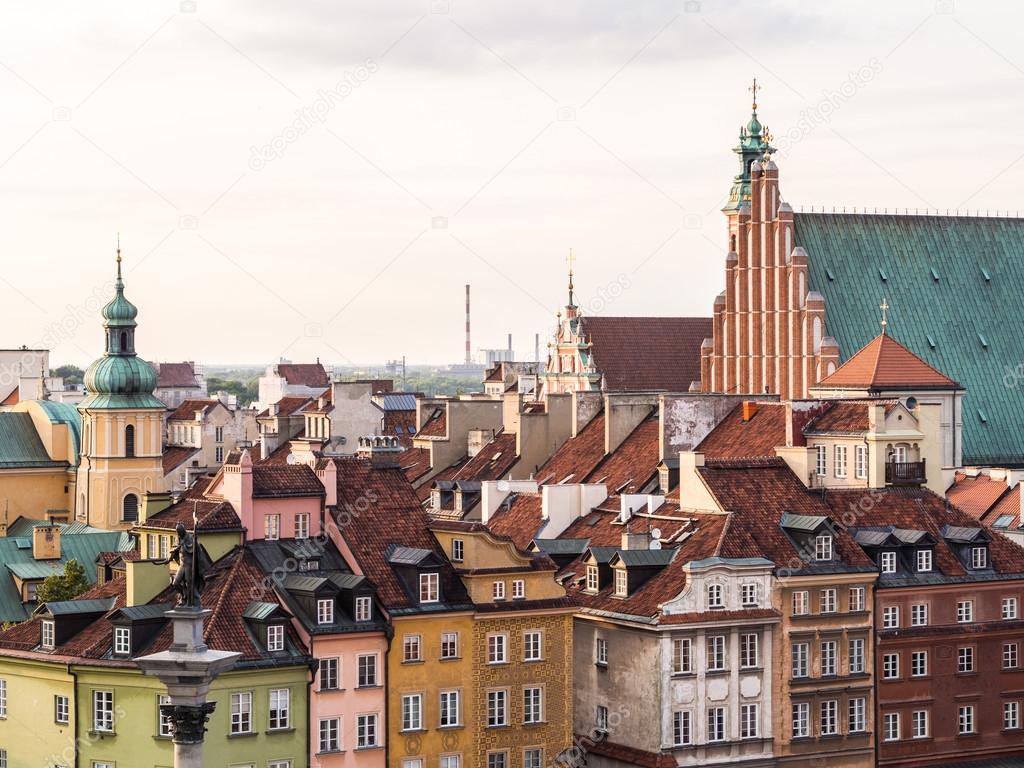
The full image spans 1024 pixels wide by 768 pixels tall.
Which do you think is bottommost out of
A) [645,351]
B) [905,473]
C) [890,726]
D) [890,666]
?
[890,726]

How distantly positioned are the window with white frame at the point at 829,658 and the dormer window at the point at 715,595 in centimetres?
443

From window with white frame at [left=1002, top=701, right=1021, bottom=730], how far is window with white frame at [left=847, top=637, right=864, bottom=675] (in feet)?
19.9

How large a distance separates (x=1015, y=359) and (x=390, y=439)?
102ft

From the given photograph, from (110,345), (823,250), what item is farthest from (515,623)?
(110,345)

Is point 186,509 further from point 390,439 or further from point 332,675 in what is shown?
point 390,439

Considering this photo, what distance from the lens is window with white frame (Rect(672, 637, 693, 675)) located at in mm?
76312

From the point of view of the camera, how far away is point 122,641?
2776 inches

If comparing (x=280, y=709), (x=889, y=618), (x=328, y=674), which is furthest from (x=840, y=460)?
(x=280, y=709)

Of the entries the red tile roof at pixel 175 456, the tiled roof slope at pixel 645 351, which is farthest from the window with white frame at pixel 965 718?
the red tile roof at pixel 175 456

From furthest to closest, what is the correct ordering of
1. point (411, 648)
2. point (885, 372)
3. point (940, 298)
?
point (940, 298) < point (885, 372) < point (411, 648)

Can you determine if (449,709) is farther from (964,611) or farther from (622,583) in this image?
(964,611)

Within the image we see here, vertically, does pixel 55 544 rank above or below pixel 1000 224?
below

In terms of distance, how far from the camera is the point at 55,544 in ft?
328

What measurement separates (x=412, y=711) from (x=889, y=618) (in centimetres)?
1686
